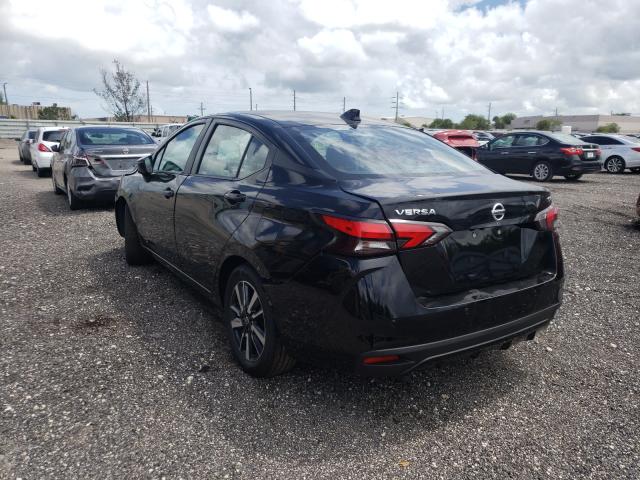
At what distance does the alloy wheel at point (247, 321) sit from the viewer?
304cm

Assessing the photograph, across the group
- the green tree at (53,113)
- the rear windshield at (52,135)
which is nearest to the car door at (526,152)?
the rear windshield at (52,135)

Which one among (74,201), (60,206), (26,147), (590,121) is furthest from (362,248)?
(590,121)

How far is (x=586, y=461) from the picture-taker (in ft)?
8.05

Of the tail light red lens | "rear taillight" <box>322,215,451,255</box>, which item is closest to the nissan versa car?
"rear taillight" <box>322,215,451,255</box>

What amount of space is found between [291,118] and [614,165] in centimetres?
1971

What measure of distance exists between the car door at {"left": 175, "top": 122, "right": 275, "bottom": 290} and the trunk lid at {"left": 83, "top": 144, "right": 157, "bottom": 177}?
5237mm

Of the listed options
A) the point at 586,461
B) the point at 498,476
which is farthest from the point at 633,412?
the point at 498,476

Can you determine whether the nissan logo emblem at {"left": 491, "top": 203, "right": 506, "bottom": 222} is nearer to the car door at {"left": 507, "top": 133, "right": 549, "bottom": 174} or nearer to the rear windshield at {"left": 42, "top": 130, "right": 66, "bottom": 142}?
the car door at {"left": 507, "top": 133, "right": 549, "bottom": 174}

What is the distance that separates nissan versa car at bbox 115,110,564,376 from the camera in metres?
2.41

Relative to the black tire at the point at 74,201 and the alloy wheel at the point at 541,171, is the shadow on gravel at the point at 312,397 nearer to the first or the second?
the black tire at the point at 74,201

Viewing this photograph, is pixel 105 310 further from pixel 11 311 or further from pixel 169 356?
pixel 169 356

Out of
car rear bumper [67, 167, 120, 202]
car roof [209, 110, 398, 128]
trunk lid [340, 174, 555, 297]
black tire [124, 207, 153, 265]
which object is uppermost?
car roof [209, 110, 398, 128]

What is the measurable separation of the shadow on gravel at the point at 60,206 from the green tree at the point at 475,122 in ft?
267

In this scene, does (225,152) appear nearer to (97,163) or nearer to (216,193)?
(216,193)
